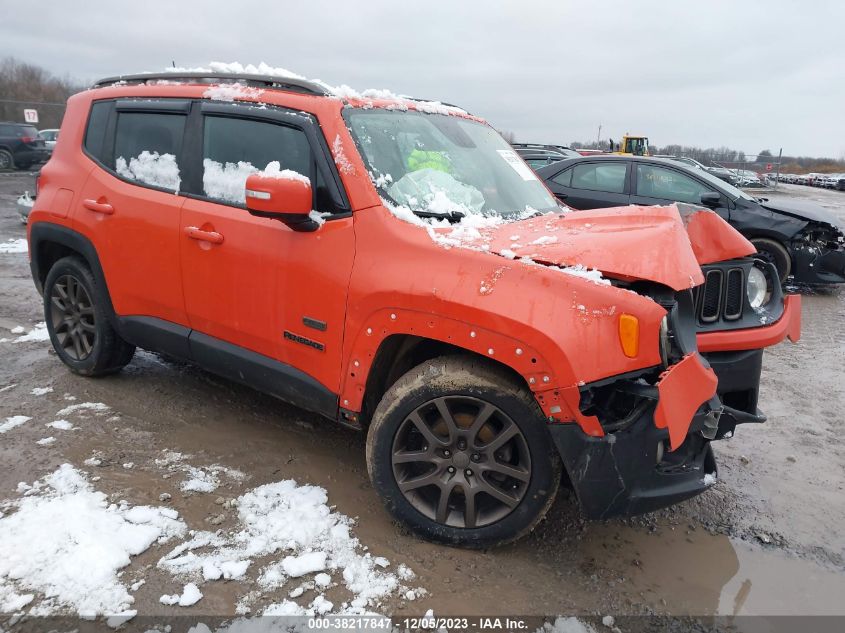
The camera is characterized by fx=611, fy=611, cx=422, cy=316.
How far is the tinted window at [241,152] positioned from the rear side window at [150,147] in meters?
0.26

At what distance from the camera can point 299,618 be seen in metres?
2.29

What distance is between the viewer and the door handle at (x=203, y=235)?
3191mm

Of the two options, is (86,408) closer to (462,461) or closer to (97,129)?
(97,129)

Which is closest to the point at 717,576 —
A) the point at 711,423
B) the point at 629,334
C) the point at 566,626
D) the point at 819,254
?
the point at 711,423

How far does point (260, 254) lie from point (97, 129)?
1830mm

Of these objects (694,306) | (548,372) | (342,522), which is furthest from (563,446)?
(342,522)

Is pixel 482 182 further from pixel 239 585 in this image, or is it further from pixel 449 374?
pixel 239 585

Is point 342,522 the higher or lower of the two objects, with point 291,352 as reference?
lower

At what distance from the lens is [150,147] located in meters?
3.67

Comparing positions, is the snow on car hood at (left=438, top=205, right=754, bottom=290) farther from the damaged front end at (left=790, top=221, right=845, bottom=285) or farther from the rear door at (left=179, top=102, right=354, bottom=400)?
the damaged front end at (left=790, top=221, right=845, bottom=285)

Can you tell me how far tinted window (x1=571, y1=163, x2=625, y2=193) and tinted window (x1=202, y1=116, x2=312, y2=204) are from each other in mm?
6015

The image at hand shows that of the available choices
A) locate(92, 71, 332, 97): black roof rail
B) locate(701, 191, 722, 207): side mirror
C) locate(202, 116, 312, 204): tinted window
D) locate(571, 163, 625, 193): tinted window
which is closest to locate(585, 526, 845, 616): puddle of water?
locate(202, 116, 312, 204): tinted window

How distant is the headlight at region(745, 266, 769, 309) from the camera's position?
303 cm

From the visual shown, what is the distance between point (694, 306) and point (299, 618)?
6.73ft
